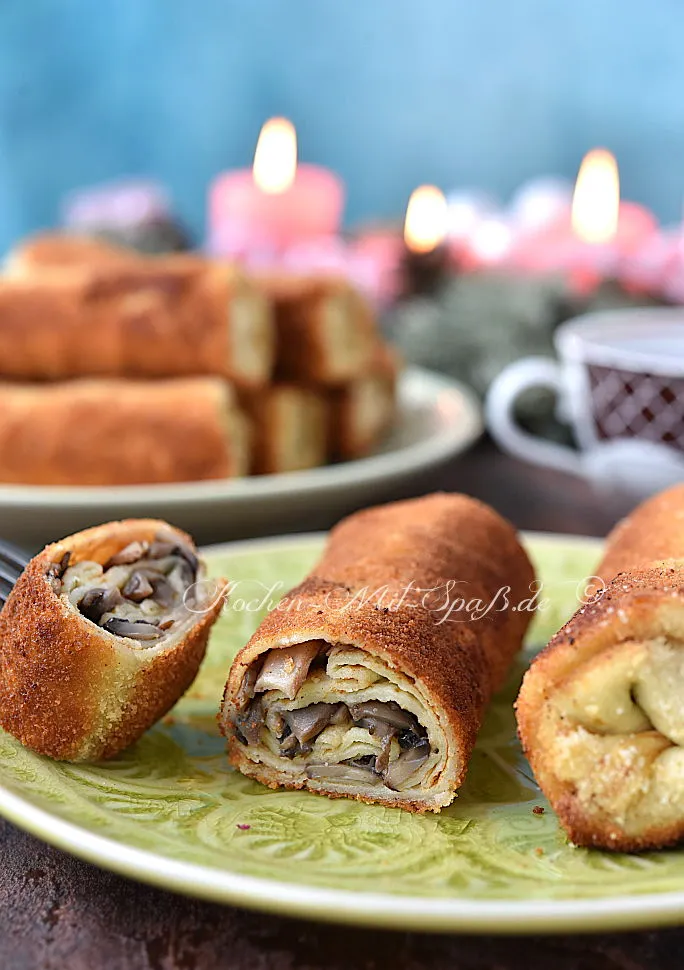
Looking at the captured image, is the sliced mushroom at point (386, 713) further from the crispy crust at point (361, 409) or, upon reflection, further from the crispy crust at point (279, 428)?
the crispy crust at point (361, 409)

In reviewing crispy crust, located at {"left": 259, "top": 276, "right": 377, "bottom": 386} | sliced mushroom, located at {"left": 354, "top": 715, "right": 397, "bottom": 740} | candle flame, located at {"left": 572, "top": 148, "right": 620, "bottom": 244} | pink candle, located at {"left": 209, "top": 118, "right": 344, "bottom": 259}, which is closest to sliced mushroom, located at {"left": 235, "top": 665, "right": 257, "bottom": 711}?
sliced mushroom, located at {"left": 354, "top": 715, "right": 397, "bottom": 740}

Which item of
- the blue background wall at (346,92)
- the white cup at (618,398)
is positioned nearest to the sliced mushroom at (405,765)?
the white cup at (618,398)

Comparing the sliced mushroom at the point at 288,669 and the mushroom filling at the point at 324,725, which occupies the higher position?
the sliced mushroom at the point at 288,669

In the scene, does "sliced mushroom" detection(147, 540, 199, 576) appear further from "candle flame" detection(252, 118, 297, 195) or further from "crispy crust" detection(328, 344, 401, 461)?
"candle flame" detection(252, 118, 297, 195)

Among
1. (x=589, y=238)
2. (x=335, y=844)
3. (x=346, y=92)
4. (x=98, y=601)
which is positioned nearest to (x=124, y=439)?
(x=98, y=601)

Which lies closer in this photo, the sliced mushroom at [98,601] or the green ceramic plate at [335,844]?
the green ceramic plate at [335,844]

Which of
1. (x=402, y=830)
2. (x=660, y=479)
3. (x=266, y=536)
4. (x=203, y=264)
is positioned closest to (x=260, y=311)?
(x=203, y=264)

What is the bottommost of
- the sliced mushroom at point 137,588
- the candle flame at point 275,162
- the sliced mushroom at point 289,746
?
the sliced mushroom at point 289,746

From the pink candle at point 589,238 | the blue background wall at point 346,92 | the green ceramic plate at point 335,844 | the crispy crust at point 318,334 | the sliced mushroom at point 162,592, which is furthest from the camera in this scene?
the blue background wall at point 346,92
